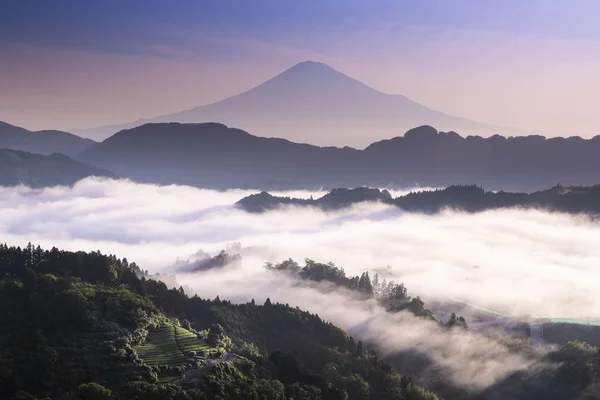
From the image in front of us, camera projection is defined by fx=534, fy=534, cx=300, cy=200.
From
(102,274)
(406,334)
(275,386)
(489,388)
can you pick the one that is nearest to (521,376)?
(489,388)

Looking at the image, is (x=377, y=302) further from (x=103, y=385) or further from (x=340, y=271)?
(x=103, y=385)

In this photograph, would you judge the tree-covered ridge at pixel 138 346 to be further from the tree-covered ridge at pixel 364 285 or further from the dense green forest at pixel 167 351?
the tree-covered ridge at pixel 364 285

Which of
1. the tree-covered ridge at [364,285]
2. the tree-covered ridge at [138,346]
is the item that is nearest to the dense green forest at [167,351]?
the tree-covered ridge at [138,346]

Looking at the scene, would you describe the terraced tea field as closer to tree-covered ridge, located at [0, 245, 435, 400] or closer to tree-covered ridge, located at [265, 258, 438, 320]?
tree-covered ridge, located at [0, 245, 435, 400]

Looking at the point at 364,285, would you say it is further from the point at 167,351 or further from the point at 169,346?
the point at 167,351

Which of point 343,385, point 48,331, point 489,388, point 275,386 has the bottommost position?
point 489,388

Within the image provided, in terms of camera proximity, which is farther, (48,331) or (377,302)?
(377,302)
